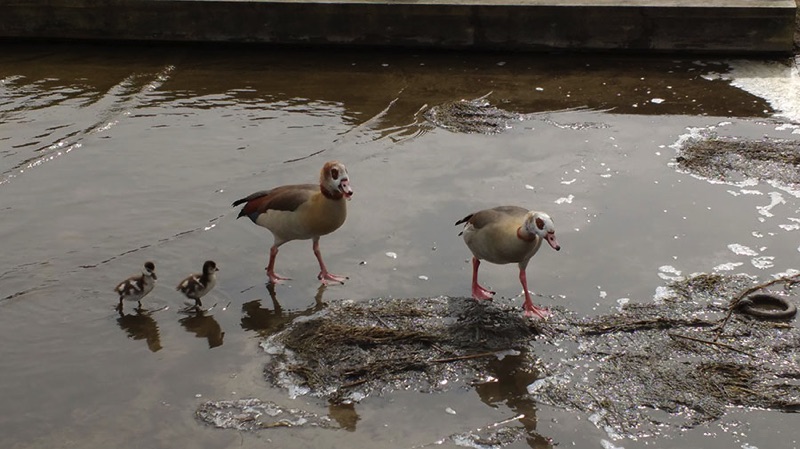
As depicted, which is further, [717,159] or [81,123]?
[81,123]

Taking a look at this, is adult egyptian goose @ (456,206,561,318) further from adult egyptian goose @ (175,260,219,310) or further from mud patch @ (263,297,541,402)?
adult egyptian goose @ (175,260,219,310)

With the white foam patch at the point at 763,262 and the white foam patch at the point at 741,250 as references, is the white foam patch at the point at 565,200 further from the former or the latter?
the white foam patch at the point at 763,262

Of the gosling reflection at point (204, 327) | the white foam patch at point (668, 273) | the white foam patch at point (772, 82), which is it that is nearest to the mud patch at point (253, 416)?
the gosling reflection at point (204, 327)

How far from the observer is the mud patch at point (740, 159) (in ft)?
32.2

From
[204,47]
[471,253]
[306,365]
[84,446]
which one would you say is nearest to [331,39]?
[204,47]

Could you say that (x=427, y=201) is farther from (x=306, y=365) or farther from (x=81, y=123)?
(x=81, y=123)

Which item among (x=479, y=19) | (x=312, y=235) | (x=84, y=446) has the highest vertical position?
(x=479, y=19)

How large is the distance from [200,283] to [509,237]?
7.97ft

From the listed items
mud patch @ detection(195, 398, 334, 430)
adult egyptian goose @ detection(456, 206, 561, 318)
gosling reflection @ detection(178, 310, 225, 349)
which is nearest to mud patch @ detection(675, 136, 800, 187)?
adult egyptian goose @ detection(456, 206, 561, 318)

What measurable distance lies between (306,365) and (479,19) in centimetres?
814

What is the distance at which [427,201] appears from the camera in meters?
9.52

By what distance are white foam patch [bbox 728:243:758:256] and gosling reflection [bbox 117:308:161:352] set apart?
4788 millimetres

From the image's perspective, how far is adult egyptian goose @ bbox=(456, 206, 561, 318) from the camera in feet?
23.3

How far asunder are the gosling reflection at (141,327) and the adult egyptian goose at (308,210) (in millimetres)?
1079
